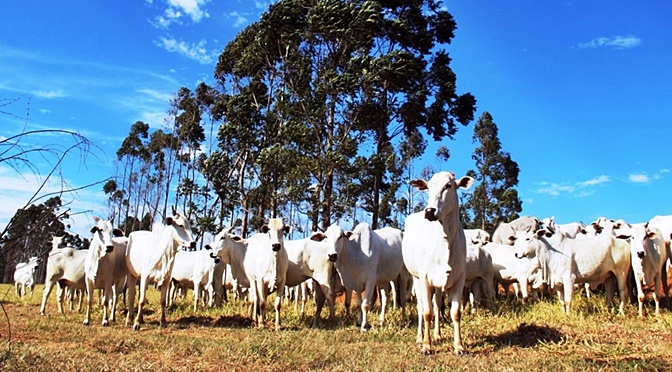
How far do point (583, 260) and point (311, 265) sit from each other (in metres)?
6.05

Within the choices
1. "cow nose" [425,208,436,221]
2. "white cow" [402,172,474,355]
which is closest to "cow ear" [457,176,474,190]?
"white cow" [402,172,474,355]

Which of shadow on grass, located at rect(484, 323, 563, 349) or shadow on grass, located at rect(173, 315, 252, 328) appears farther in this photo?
shadow on grass, located at rect(173, 315, 252, 328)

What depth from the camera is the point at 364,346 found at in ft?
27.2

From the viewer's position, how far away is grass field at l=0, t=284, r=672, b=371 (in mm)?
6461

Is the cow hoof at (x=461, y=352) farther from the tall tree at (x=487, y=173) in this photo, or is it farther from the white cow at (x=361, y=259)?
the tall tree at (x=487, y=173)

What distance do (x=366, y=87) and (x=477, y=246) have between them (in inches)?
418

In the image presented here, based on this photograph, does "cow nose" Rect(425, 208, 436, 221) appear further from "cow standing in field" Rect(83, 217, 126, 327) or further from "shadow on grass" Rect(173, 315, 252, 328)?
"cow standing in field" Rect(83, 217, 126, 327)

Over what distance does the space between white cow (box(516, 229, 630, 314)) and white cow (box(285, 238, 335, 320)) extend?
188 inches

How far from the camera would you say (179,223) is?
12.1m

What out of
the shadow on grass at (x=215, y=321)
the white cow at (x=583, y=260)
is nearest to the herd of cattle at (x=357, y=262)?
the white cow at (x=583, y=260)

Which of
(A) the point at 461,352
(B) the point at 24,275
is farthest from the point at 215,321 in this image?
(B) the point at 24,275

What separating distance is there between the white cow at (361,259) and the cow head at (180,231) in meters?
2.84

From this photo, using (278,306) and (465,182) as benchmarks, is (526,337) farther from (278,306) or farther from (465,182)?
(278,306)

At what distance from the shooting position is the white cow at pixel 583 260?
1155cm
